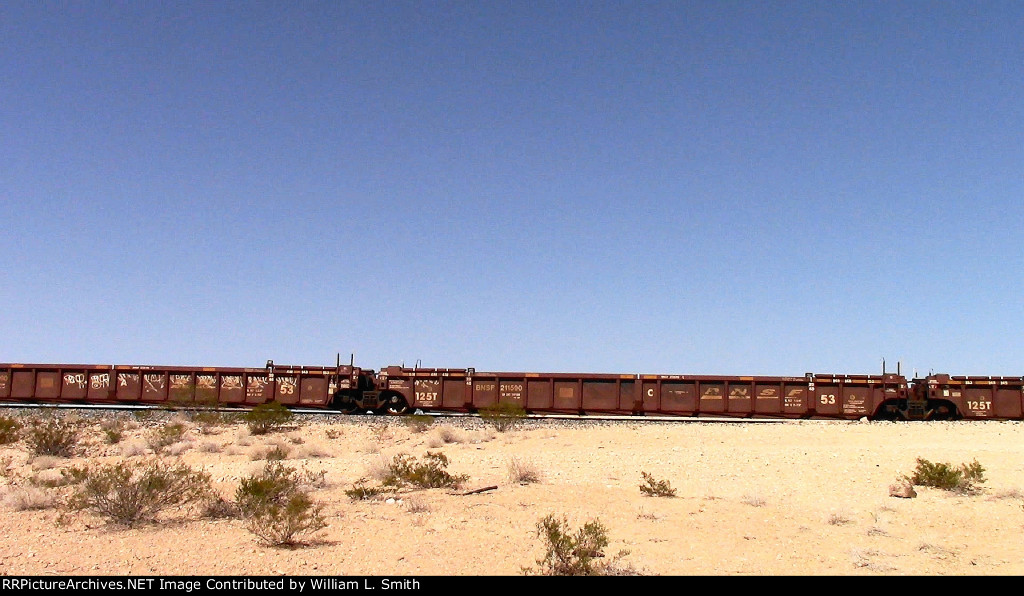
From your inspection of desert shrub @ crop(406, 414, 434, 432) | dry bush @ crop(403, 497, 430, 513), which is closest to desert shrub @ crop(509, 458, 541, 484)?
dry bush @ crop(403, 497, 430, 513)

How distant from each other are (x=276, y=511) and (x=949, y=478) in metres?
11.5

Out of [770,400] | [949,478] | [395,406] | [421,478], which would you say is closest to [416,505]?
[421,478]

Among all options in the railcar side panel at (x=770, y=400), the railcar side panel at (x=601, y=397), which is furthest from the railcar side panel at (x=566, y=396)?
the railcar side panel at (x=770, y=400)

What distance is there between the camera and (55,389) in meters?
36.0

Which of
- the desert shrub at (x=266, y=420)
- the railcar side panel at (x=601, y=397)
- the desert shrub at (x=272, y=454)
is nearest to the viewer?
the desert shrub at (x=272, y=454)

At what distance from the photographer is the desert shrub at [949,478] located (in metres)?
13.7

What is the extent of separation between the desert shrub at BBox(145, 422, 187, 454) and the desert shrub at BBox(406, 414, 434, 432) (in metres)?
7.06

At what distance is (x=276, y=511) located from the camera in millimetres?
9445

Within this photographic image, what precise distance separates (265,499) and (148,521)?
1.51 m

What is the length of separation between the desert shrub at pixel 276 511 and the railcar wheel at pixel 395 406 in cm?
2135

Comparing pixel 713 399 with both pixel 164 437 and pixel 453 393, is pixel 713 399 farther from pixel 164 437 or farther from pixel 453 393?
pixel 164 437

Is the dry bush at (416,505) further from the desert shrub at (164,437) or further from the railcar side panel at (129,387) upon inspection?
the railcar side panel at (129,387)
